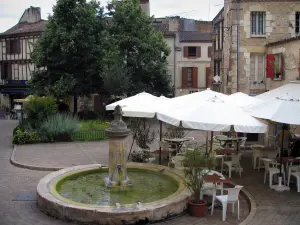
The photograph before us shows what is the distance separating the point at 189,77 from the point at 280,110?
97.3 ft

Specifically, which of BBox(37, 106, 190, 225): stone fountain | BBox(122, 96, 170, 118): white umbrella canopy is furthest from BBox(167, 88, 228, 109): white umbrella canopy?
BBox(37, 106, 190, 225): stone fountain

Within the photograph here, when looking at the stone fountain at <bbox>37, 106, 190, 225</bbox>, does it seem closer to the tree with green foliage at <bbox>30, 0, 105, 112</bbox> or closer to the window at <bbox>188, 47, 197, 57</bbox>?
the tree with green foliage at <bbox>30, 0, 105, 112</bbox>

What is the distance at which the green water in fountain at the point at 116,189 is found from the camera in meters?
9.78

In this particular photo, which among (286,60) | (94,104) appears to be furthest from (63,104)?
(286,60)

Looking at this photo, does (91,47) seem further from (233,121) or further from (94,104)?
(233,121)

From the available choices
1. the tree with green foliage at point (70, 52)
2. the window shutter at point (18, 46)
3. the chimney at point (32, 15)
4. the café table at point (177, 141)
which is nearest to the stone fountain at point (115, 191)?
the café table at point (177, 141)

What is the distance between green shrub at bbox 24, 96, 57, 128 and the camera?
68.0 ft

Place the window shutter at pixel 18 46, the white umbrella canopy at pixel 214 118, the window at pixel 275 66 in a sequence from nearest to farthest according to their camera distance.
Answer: the white umbrella canopy at pixel 214 118 < the window at pixel 275 66 < the window shutter at pixel 18 46

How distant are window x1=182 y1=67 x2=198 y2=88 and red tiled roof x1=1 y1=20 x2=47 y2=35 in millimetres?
14976

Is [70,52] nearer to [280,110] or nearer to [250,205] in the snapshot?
[280,110]

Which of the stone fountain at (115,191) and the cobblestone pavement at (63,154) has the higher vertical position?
the stone fountain at (115,191)

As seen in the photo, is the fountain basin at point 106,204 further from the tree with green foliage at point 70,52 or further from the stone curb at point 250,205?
the tree with green foliage at point 70,52

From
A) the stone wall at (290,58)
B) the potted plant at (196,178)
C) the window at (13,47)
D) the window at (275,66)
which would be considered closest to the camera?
the potted plant at (196,178)

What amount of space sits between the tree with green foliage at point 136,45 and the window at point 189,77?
9652 mm
